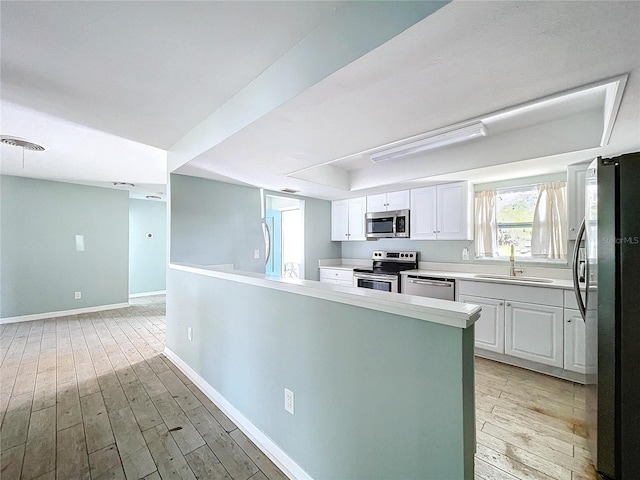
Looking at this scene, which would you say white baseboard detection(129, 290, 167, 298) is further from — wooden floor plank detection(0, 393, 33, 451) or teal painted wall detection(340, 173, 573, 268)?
teal painted wall detection(340, 173, 573, 268)

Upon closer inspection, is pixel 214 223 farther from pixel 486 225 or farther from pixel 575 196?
pixel 575 196

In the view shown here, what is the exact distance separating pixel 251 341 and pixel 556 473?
1.96 m

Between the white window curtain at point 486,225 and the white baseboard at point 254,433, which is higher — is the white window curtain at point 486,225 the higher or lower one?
the higher one

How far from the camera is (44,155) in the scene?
332cm

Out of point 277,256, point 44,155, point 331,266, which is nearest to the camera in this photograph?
point 44,155

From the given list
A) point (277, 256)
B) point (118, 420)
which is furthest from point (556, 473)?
point (277, 256)

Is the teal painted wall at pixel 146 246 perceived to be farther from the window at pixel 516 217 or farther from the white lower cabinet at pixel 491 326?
the window at pixel 516 217

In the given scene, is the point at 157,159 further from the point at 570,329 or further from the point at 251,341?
the point at 570,329

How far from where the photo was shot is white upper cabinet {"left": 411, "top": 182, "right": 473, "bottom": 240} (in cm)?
348

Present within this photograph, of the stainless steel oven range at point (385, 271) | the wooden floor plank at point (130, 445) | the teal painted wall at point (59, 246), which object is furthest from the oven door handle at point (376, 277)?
the teal painted wall at point (59, 246)

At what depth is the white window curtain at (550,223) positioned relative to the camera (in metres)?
3.02

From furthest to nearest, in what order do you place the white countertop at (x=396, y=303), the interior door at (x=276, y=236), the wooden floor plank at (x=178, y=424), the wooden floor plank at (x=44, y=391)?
the interior door at (x=276, y=236)
the wooden floor plank at (x=44, y=391)
the wooden floor plank at (x=178, y=424)
the white countertop at (x=396, y=303)

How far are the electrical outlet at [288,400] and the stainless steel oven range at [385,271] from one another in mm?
2429

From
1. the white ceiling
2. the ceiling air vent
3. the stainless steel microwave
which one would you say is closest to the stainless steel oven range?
the stainless steel microwave
